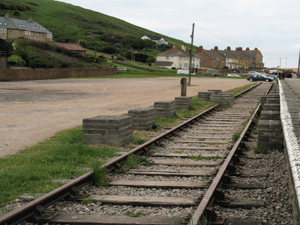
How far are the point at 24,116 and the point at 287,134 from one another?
12790 mm

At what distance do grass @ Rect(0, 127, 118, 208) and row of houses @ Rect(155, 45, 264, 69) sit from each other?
395ft

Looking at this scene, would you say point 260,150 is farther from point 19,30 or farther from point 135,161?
point 19,30

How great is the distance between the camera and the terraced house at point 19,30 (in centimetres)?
10931

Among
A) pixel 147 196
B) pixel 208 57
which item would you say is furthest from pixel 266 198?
pixel 208 57

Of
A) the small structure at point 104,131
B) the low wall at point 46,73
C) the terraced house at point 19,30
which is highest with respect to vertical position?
the terraced house at point 19,30

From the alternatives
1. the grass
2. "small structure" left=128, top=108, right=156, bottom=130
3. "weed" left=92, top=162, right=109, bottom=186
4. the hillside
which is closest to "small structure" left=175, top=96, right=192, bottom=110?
"small structure" left=128, top=108, right=156, bottom=130

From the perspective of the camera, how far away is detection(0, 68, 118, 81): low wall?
5216cm

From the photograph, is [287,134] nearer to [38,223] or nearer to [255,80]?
[38,223]

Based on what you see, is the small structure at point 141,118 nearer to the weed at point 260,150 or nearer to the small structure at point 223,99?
the weed at point 260,150

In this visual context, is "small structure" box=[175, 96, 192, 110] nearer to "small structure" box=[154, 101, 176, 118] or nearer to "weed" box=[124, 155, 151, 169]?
"small structure" box=[154, 101, 176, 118]

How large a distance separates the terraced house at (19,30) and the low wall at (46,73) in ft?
145

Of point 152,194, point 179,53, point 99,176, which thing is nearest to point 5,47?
point 99,176

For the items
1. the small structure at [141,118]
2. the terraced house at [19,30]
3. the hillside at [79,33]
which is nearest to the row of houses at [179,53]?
the terraced house at [19,30]

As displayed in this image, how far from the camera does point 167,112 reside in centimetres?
1482
